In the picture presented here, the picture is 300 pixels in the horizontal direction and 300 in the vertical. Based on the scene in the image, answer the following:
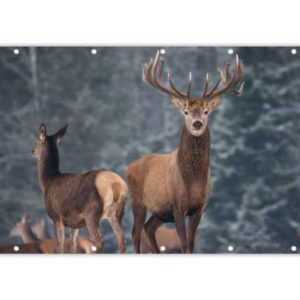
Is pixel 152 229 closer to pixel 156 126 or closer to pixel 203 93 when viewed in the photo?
pixel 156 126

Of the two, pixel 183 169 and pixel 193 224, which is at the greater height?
pixel 183 169

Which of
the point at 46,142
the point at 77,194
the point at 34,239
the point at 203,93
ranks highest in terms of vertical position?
the point at 203,93

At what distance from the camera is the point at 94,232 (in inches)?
64.9

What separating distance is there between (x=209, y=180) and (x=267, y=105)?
243 mm

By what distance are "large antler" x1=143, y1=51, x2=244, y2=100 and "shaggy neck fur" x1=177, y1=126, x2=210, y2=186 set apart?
9 cm

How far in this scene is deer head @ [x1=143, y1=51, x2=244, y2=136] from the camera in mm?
1637

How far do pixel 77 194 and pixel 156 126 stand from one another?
0.27 m

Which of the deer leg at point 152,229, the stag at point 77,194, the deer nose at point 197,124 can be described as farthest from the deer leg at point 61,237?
the deer nose at point 197,124

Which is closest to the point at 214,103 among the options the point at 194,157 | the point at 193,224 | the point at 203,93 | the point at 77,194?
the point at 203,93

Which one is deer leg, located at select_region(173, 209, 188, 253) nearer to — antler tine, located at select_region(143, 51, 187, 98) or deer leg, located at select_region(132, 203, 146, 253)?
deer leg, located at select_region(132, 203, 146, 253)

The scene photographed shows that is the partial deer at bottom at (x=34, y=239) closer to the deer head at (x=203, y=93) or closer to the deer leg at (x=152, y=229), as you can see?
the deer leg at (x=152, y=229)

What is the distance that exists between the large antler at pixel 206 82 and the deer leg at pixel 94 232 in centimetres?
38

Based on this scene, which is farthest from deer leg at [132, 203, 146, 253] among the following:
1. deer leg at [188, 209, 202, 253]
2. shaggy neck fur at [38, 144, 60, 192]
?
shaggy neck fur at [38, 144, 60, 192]
